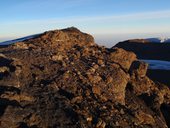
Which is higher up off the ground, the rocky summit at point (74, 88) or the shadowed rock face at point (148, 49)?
the rocky summit at point (74, 88)

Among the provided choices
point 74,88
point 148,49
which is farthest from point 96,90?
point 148,49

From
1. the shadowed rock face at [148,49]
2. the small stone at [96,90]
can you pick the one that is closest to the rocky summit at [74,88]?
the small stone at [96,90]

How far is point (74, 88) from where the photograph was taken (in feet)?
A: 40.7

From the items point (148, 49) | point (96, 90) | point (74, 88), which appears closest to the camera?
point (74, 88)

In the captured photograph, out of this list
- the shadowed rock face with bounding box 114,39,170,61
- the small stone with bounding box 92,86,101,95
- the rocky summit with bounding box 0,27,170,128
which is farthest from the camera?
the shadowed rock face with bounding box 114,39,170,61

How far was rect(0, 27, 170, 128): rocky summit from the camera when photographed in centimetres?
1085

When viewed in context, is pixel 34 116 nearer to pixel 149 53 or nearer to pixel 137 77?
pixel 137 77

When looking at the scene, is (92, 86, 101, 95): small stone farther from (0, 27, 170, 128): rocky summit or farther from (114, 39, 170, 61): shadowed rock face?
(114, 39, 170, 61): shadowed rock face

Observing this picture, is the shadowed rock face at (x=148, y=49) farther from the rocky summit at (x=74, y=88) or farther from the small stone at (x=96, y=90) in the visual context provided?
the small stone at (x=96, y=90)

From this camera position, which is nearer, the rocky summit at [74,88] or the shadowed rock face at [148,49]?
the rocky summit at [74,88]

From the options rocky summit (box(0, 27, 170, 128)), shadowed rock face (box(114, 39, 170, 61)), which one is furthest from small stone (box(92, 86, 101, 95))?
shadowed rock face (box(114, 39, 170, 61))

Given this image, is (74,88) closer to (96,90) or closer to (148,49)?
(96,90)

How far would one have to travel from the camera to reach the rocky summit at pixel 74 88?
35.6 feet

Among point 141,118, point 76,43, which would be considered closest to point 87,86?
point 141,118
